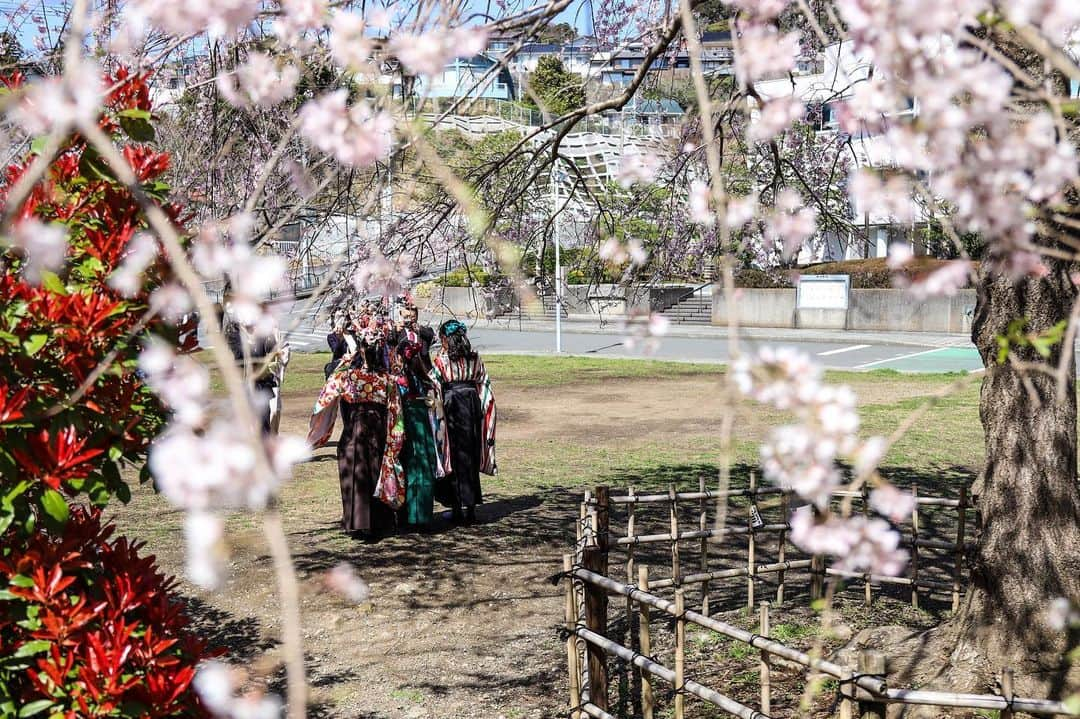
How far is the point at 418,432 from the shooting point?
22.5 feet

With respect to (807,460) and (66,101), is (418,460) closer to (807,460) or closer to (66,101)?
(807,460)

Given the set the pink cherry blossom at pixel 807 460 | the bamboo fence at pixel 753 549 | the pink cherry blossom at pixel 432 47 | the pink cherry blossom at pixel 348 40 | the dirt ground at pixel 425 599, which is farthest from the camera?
the bamboo fence at pixel 753 549

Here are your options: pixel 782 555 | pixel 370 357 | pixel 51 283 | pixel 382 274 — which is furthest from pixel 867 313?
pixel 51 283

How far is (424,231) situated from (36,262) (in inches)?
76.7

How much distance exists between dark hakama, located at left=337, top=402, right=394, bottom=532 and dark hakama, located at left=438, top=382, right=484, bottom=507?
477 mm

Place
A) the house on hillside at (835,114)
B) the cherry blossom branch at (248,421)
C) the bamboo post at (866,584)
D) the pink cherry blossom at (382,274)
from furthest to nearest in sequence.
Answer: the bamboo post at (866,584), the pink cherry blossom at (382,274), the house on hillside at (835,114), the cherry blossom branch at (248,421)

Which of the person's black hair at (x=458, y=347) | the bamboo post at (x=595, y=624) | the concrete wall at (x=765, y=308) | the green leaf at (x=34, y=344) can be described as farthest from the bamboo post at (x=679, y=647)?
the concrete wall at (x=765, y=308)

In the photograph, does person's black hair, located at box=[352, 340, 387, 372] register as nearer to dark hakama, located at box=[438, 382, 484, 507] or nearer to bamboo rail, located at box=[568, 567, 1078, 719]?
dark hakama, located at box=[438, 382, 484, 507]

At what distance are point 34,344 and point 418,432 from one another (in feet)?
14.9

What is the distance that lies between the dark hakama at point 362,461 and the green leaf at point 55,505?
14.3 ft

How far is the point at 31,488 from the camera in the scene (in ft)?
7.88

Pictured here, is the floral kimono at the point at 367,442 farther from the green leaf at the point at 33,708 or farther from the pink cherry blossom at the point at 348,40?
the pink cherry blossom at the point at 348,40

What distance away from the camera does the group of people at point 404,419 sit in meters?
6.70

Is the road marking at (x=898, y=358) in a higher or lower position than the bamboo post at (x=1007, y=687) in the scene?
lower
